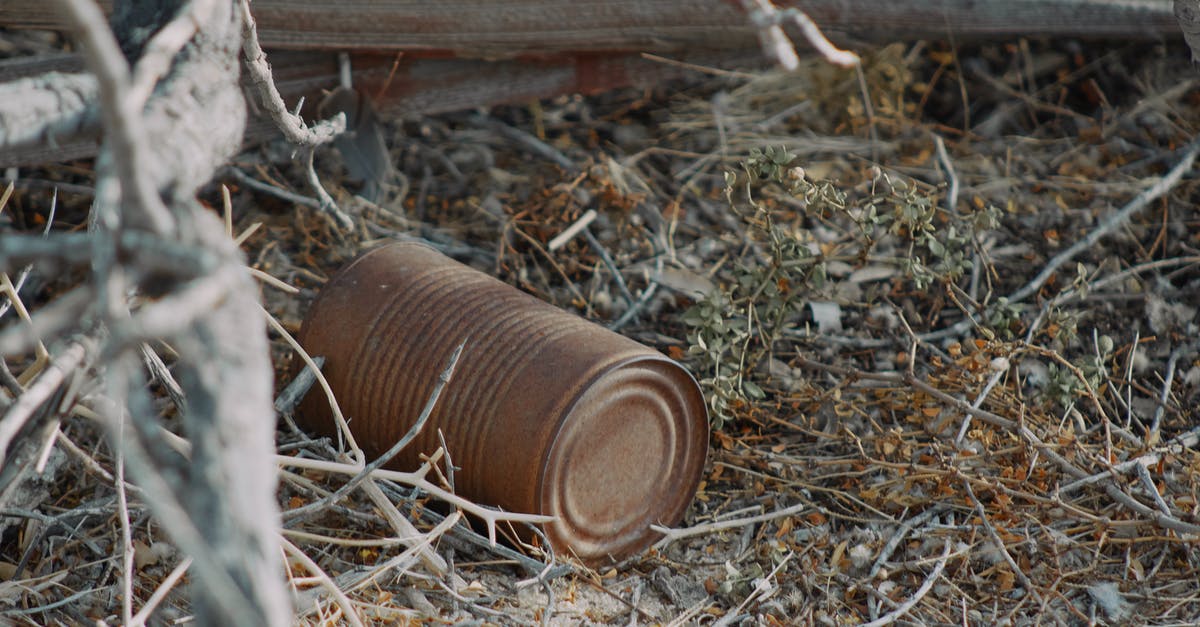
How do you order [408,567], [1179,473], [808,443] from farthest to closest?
[808,443], [1179,473], [408,567]

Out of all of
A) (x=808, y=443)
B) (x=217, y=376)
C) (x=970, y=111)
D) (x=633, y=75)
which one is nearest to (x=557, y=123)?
(x=633, y=75)

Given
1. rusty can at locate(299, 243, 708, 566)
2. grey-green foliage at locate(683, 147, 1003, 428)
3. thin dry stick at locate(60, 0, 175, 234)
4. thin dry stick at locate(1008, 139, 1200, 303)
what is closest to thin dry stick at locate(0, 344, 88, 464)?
thin dry stick at locate(60, 0, 175, 234)

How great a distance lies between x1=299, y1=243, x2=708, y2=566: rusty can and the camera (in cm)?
242

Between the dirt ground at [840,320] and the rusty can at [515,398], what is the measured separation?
0.40ft

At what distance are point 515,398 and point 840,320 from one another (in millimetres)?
1286

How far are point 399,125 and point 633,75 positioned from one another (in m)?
0.95

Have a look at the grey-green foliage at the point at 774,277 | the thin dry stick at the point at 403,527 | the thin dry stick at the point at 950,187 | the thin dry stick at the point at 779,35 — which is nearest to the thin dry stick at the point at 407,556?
the thin dry stick at the point at 403,527

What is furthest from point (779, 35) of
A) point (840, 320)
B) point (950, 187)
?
point (950, 187)

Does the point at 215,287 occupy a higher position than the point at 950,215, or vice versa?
the point at 215,287

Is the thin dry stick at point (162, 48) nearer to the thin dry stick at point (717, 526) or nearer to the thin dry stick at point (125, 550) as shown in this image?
the thin dry stick at point (125, 550)

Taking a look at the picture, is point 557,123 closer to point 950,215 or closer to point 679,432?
point 950,215

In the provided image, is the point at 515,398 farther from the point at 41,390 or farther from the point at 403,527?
the point at 41,390

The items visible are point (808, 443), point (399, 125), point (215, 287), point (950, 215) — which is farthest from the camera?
point (399, 125)

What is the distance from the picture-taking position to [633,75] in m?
3.93
